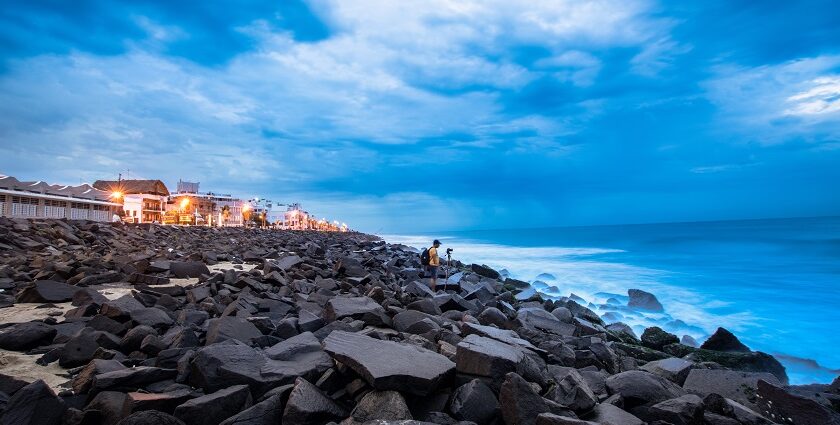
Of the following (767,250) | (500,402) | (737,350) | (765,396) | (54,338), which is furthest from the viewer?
(767,250)

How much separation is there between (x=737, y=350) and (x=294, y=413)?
920 centimetres

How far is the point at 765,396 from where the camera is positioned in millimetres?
3588

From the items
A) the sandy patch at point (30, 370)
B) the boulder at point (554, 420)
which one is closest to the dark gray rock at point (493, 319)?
the boulder at point (554, 420)

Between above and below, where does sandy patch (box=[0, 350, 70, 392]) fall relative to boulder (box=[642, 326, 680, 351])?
above

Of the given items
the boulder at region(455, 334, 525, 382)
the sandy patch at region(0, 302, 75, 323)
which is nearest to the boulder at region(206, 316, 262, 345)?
the boulder at region(455, 334, 525, 382)

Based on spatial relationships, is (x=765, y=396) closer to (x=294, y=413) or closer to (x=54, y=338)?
(x=294, y=413)

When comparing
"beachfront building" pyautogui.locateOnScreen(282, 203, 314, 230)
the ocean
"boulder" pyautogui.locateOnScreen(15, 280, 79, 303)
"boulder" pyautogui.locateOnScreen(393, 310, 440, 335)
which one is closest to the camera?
"boulder" pyautogui.locateOnScreen(393, 310, 440, 335)

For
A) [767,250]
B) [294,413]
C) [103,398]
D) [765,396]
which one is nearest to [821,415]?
[765,396]

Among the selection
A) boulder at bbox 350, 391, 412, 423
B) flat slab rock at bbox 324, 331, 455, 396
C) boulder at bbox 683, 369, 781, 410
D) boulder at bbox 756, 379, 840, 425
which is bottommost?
A: boulder at bbox 683, 369, 781, 410

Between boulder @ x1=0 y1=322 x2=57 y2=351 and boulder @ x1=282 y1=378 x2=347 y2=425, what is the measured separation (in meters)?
→ 3.27

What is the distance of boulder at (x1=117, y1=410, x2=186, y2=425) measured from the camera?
7.82 feet

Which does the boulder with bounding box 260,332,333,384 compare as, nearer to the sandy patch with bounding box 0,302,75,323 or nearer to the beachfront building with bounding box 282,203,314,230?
the sandy patch with bounding box 0,302,75,323

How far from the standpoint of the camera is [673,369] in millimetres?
4781

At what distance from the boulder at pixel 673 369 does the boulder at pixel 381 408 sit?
3.56 meters
